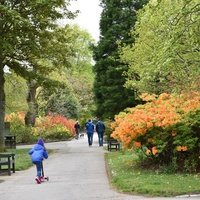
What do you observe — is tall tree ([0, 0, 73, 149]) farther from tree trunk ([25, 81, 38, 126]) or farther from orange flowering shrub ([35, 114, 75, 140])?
tree trunk ([25, 81, 38, 126])

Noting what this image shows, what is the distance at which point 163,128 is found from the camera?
56.2ft

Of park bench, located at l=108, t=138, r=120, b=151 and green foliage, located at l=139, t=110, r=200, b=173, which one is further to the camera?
park bench, located at l=108, t=138, r=120, b=151

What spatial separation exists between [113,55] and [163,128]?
77.0 ft

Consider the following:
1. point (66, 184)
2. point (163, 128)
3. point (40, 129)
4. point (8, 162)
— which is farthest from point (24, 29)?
point (40, 129)

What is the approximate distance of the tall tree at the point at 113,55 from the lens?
1550 inches

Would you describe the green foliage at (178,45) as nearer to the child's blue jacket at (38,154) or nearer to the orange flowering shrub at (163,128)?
the orange flowering shrub at (163,128)

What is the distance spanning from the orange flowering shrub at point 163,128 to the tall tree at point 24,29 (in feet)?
38.5

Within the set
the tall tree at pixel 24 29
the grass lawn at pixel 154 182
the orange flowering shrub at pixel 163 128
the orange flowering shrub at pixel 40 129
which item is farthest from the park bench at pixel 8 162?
the orange flowering shrub at pixel 40 129

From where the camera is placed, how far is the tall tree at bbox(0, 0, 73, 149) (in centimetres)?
2775

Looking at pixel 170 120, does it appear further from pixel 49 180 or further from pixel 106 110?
pixel 106 110

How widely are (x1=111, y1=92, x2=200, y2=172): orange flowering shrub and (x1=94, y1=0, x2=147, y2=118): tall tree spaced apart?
2063cm

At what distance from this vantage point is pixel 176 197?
492 inches

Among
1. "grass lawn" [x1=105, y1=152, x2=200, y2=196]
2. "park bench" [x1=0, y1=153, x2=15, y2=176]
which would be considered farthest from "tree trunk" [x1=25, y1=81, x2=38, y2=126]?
"grass lawn" [x1=105, y1=152, x2=200, y2=196]

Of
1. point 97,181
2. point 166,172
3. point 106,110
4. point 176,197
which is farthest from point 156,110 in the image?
point 106,110
